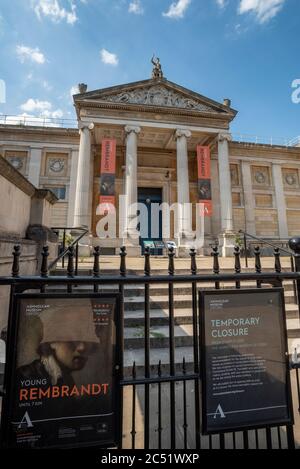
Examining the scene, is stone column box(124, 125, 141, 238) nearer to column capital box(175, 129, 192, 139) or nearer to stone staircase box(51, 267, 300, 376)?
column capital box(175, 129, 192, 139)

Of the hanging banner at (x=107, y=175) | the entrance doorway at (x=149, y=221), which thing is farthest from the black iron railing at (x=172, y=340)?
the entrance doorway at (x=149, y=221)

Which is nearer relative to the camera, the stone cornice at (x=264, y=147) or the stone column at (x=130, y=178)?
the stone column at (x=130, y=178)

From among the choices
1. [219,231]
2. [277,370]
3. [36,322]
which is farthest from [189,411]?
[219,231]

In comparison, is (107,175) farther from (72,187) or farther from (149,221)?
(149,221)

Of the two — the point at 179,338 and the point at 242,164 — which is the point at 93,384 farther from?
the point at 242,164

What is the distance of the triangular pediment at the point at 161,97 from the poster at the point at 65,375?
15200 millimetres

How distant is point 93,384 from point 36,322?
50 centimetres

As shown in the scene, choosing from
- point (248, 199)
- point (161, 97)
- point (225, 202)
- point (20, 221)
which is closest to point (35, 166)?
point (161, 97)

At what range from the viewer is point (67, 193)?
16.1 meters

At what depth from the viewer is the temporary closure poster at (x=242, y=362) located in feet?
5.08

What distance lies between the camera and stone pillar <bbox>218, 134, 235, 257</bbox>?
45.9ft

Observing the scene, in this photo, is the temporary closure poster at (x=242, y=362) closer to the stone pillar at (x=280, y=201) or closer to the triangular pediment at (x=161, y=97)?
the triangular pediment at (x=161, y=97)

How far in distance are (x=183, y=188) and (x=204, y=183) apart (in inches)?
51.7

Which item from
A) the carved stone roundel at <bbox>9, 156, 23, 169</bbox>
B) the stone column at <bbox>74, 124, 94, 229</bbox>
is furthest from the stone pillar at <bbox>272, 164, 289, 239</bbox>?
the carved stone roundel at <bbox>9, 156, 23, 169</bbox>
